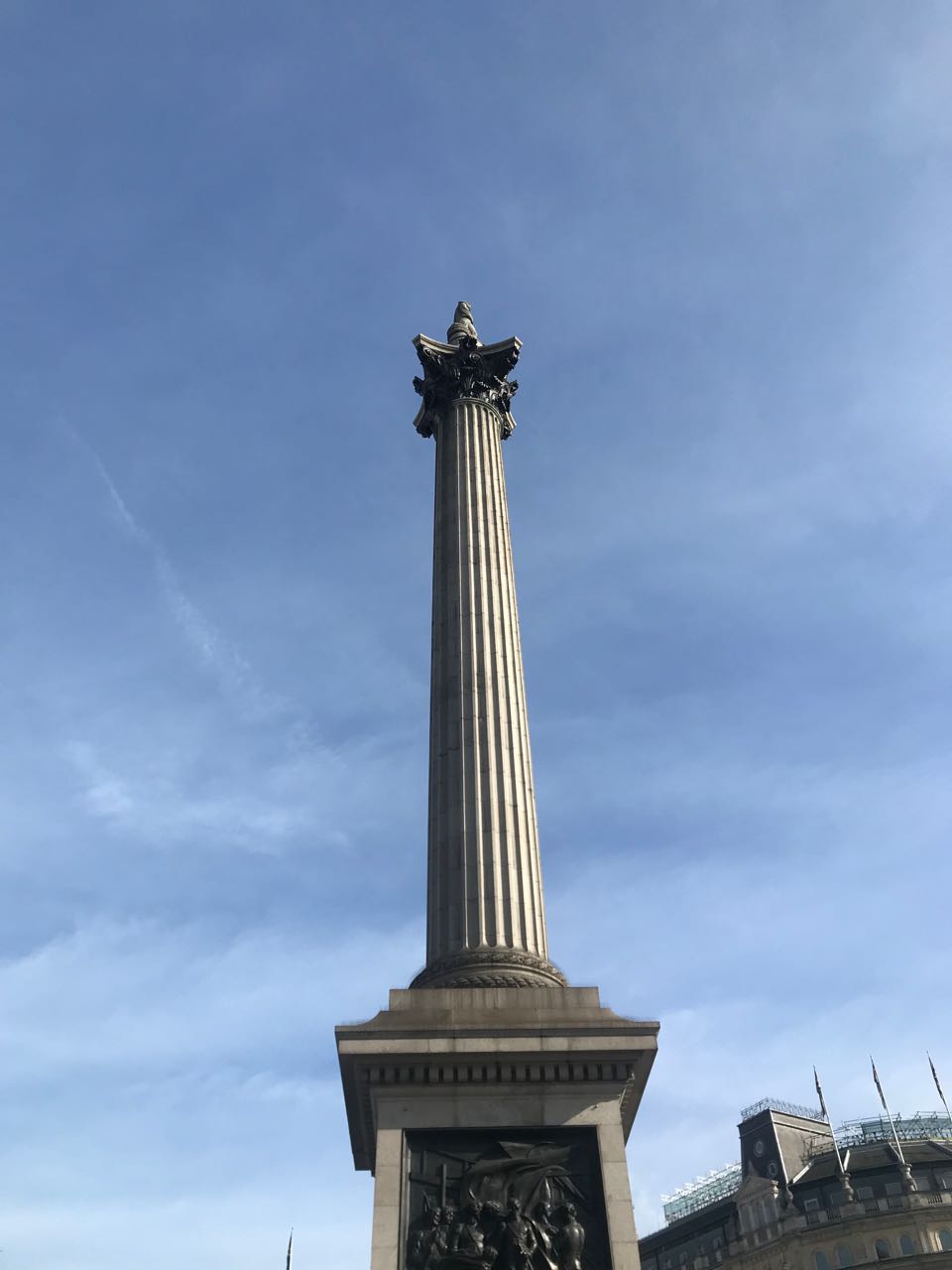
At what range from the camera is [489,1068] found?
61.2 ft

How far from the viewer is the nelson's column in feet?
56.9

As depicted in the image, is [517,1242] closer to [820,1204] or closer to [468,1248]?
[468,1248]

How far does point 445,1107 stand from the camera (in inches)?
729

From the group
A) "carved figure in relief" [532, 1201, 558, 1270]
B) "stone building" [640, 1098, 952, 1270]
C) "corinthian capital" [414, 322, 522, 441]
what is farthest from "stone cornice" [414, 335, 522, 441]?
"stone building" [640, 1098, 952, 1270]

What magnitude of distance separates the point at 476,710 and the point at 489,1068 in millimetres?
8100

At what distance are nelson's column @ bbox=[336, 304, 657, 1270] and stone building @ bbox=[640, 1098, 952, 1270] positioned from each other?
55.4 m

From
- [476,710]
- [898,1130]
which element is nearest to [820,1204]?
[898,1130]

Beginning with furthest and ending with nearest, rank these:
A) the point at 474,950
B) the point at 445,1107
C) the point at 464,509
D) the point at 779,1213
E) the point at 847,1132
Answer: the point at 847,1132, the point at 779,1213, the point at 464,509, the point at 474,950, the point at 445,1107

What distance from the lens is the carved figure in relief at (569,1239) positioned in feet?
56.0

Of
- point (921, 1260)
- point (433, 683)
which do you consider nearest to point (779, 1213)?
point (921, 1260)

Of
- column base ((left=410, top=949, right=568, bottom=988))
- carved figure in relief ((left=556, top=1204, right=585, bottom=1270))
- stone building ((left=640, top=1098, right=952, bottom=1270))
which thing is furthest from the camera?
stone building ((left=640, top=1098, right=952, bottom=1270))

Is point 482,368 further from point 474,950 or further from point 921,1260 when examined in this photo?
point 921,1260

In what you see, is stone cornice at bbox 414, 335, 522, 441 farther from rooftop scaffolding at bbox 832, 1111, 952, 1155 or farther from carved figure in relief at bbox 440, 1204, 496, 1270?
rooftop scaffolding at bbox 832, 1111, 952, 1155

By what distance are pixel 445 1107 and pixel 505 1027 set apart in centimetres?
159
